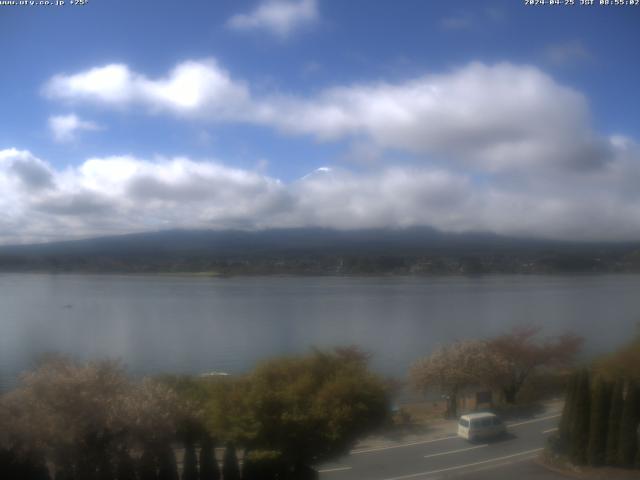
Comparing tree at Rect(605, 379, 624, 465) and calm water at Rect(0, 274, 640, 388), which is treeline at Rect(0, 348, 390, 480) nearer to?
calm water at Rect(0, 274, 640, 388)

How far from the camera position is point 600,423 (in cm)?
623

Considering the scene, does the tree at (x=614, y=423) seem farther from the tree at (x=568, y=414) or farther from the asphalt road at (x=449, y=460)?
the asphalt road at (x=449, y=460)

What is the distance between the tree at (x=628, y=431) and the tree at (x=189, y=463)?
16.5 ft

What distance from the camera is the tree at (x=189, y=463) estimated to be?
5918mm

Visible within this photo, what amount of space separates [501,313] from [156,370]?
6982mm

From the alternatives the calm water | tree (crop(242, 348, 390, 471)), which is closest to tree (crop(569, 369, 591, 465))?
the calm water

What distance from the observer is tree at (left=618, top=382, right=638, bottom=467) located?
609 centimetres

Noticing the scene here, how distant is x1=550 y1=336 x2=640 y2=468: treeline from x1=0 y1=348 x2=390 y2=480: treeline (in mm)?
2291

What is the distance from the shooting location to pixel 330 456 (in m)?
6.23

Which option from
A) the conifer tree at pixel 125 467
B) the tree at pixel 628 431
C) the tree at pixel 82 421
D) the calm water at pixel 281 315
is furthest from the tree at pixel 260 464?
the tree at pixel 628 431

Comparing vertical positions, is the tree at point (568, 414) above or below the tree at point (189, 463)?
above

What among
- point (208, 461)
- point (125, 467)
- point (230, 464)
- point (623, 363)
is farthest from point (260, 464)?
point (623, 363)

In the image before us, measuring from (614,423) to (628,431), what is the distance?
0.54 feet

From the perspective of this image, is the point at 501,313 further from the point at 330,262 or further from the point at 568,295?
the point at 330,262
